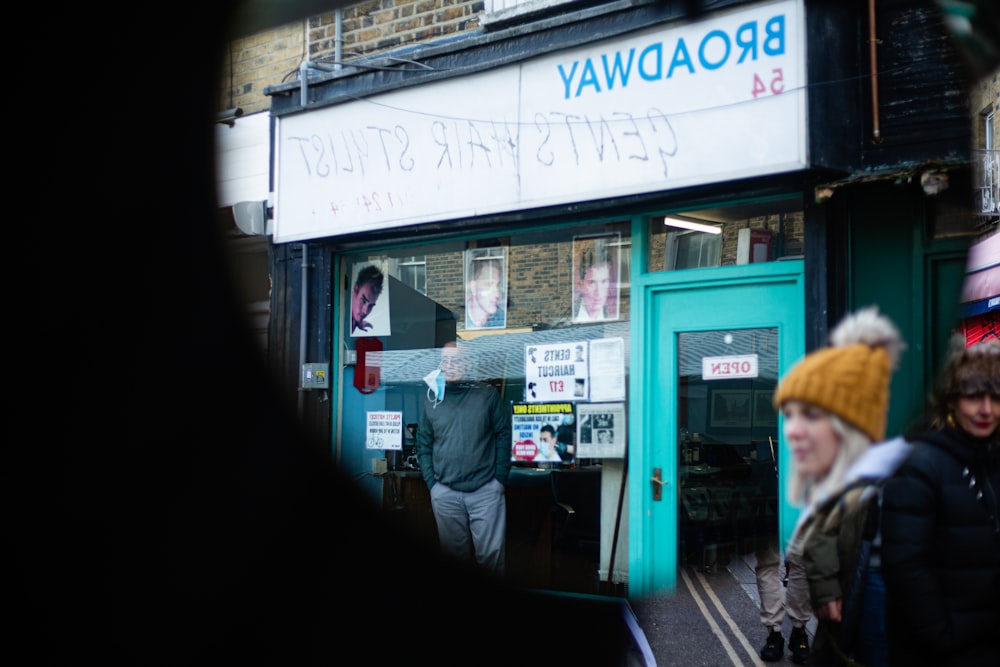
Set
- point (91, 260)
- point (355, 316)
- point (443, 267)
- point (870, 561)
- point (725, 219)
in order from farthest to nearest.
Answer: point (355, 316), point (443, 267), point (725, 219), point (870, 561), point (91, 260)

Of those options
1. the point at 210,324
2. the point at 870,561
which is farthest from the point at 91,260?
the point at 870,561

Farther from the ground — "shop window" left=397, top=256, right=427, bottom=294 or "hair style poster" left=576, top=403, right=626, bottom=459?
"shop window" left=397, top=256, right=427, bottom=294

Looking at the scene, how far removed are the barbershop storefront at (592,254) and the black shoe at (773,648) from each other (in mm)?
372

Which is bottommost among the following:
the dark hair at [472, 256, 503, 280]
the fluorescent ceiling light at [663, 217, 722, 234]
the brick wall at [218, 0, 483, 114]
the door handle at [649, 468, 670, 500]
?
the door handle at [649, 468, 670, 500]

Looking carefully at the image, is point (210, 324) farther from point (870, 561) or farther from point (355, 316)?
point (355, 316)

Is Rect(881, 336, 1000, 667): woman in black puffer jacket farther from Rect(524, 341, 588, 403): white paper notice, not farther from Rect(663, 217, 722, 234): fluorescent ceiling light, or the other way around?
Rect(524, 341, 588, 403): white paper notice

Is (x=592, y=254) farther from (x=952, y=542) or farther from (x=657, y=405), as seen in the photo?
(x=952, y=542)

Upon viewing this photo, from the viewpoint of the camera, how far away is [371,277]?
579 cm

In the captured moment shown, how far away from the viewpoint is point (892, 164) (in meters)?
3.01

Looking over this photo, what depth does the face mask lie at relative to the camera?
5129mm

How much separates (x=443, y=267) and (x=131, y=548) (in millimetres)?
3810

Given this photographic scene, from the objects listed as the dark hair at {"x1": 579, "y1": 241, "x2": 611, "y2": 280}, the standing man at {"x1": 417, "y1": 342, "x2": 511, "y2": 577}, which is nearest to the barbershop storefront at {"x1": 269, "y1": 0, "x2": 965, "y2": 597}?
the dark hair at {"x1": 579, "y1": 241, "x2": 611, "y2": 280}

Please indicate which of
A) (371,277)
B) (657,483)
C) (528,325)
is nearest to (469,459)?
(528,325)

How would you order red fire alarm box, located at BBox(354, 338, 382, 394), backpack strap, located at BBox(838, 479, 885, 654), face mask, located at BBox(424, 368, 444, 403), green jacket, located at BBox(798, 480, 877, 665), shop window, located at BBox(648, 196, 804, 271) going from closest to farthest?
green jacket, located at BBox(798, 480, 877, 665) < backpack strap, located at BBox(838, 479, 885, 654) < shop window, located at BBox(648, 196, 804, 271) < face mask, located at BBox(424, 368, 444, 403) < red fire alarm box, located at BBox(354, 338, 382, 394)
